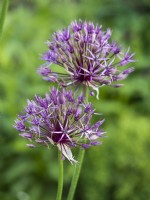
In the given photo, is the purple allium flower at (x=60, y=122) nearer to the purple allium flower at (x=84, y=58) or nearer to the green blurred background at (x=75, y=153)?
the purple allium flower at (x=84, y=58)

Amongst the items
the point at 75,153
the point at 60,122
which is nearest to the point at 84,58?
the point at 60,122

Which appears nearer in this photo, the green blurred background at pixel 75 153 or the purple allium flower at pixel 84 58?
the purple allium flower at pixel 84 58

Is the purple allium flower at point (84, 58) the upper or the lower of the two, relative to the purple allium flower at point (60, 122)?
upper

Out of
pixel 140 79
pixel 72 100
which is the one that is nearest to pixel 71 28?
pixel 72 100

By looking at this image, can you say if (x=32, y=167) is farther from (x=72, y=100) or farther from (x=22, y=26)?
(x=72, y=100)

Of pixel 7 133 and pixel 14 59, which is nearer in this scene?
pixel 7 133

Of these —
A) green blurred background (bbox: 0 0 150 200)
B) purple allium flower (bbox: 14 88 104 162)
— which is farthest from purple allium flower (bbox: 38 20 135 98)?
green blurred background (bbox: 0 0 150 200)

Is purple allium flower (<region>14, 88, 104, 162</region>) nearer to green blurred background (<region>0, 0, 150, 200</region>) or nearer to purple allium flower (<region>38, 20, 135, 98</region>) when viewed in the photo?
purple allium flower (<region>38, 20, 135, 98</region>)

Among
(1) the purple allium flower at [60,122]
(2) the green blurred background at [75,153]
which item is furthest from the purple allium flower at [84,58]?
(2) the green blurred background at [75,153]
